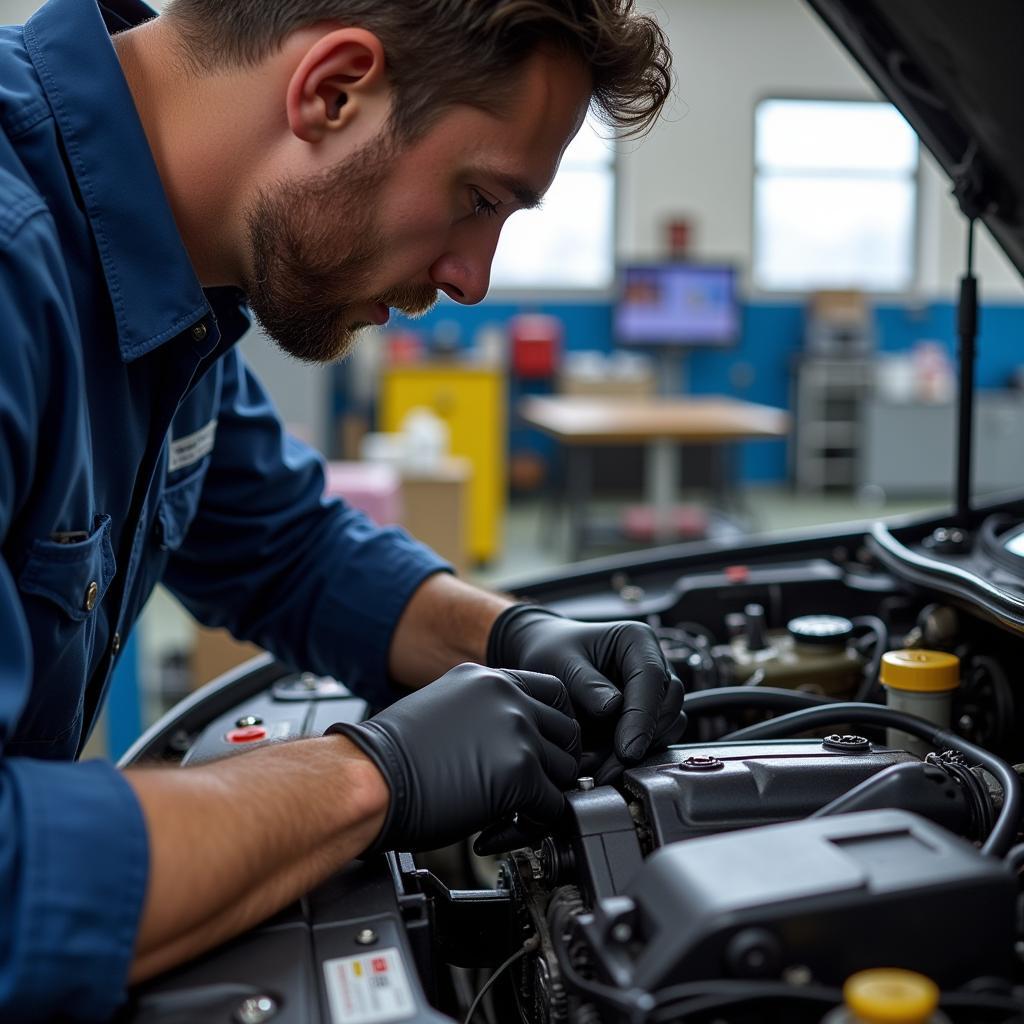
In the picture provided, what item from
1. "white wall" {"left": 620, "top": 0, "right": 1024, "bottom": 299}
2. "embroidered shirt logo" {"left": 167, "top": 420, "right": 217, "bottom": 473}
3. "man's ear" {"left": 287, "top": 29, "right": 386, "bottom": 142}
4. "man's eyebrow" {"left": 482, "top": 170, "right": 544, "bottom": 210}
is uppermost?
"white wall" {"left": 620, "top": 0, "right": 1024, "bottom": 299}

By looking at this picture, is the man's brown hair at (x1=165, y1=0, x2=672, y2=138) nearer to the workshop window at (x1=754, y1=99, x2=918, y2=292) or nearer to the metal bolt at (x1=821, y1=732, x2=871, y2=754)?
the metal bolt at (x1=821, y1=732, x2=871, y2=754)

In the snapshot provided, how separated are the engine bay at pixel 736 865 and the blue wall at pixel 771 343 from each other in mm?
6578

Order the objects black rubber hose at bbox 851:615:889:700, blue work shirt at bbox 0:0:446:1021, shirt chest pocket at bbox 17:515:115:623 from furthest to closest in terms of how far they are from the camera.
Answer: black rubber hose at bbox 851:615:889:700 → shirt chest pocket at bbox 17:515:115:623 → blue work shirt at bbox 0:0:446:1021

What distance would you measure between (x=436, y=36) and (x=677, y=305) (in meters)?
6.67

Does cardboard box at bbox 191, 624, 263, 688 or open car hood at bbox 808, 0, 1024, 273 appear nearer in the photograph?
open car hood at bbox 808, 0, 1024, 273

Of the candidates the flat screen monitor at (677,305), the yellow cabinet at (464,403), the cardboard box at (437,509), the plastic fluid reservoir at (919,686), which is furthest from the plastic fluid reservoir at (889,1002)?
the flat screen monitor at (677,305)

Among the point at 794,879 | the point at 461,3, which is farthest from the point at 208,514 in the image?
the point at 794,879

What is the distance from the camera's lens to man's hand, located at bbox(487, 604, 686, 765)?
85 cm

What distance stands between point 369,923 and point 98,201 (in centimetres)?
55

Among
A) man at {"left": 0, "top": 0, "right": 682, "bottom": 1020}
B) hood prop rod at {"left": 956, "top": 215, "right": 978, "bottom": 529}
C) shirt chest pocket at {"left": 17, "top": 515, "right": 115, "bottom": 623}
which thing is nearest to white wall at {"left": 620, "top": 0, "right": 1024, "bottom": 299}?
hood prop rod at {"left": 956, "top": 215, "right": 978, "bottom": 529}

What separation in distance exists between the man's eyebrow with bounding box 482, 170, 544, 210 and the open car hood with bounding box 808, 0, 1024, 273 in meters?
0.32

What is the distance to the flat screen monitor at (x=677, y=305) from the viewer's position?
7262mm

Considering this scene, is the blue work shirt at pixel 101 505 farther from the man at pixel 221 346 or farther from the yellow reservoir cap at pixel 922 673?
the yellow reservoir cap at pixel 922 673

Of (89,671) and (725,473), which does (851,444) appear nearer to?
(725,473)
